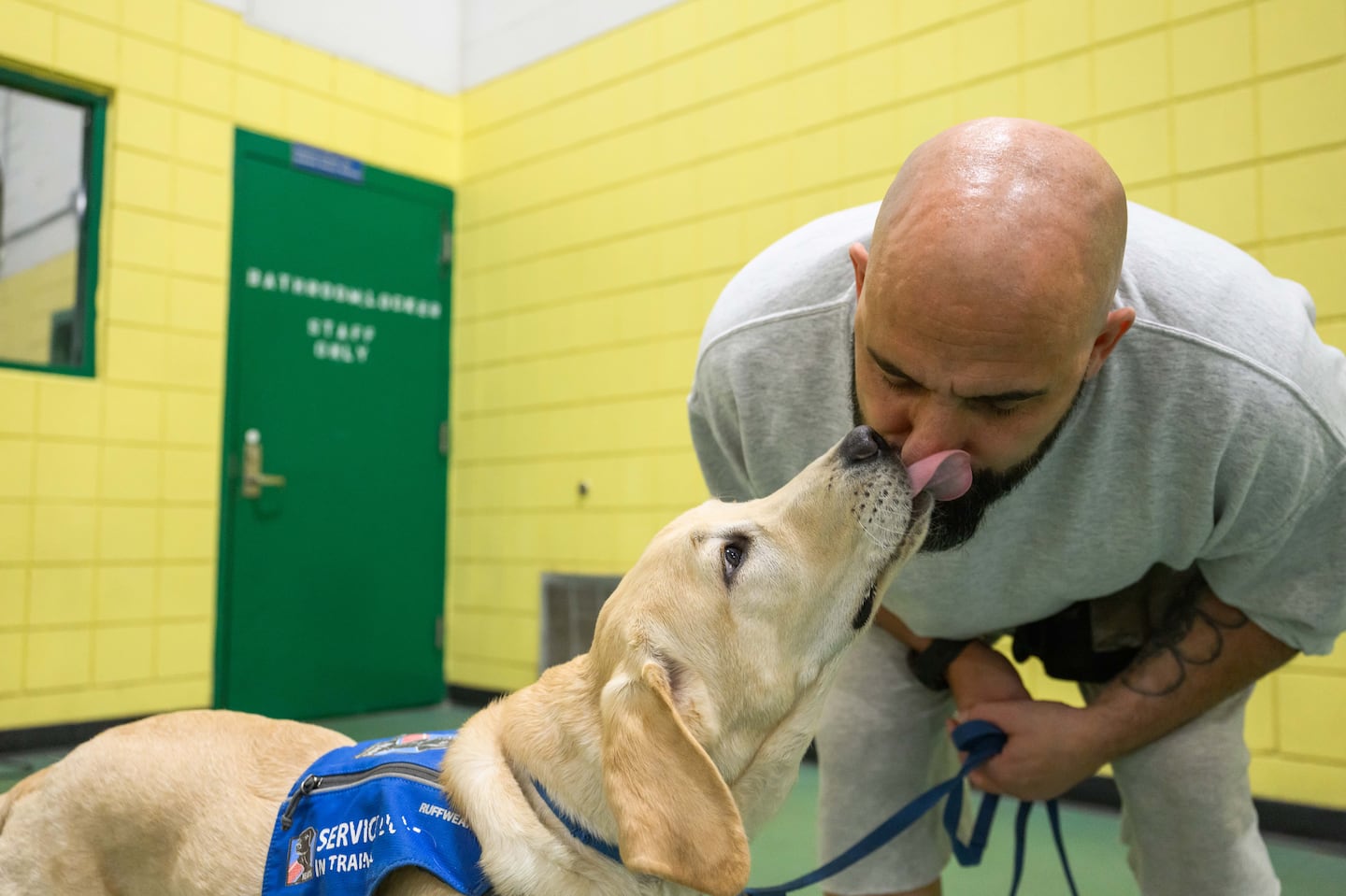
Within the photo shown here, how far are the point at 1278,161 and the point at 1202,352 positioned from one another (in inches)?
74.2

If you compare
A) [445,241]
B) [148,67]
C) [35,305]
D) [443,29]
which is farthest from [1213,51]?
[35,305]

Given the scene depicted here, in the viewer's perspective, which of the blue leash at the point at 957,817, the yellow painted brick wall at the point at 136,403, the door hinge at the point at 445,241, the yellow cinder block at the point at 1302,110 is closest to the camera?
the blue leash at the point at 957,817

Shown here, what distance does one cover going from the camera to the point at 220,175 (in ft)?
14.6

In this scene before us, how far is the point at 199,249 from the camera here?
440 cm

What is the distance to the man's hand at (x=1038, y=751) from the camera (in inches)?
63.7

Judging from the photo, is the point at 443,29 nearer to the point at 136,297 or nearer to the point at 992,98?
the point at 136,297

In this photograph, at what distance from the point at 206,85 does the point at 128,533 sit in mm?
2021

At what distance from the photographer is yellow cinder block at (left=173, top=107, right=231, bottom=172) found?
171 inches

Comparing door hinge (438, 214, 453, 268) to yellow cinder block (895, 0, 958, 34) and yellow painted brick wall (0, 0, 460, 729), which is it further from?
yellow cinder block (895, 0, 958, 34)

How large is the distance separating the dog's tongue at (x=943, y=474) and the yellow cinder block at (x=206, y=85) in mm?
4227

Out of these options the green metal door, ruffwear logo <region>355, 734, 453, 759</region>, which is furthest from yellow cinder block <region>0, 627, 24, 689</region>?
ruffwear logo <region>355, 734, 453, 759</region>

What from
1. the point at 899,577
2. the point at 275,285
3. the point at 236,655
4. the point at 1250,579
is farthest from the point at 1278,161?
the point at 236,655

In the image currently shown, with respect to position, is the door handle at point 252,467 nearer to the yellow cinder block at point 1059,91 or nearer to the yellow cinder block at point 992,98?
the yellow cinder block at point 992,98

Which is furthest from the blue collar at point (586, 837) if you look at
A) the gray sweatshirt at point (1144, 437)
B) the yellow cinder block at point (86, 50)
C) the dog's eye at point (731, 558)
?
the yellow cinder block at point (86, 50)
